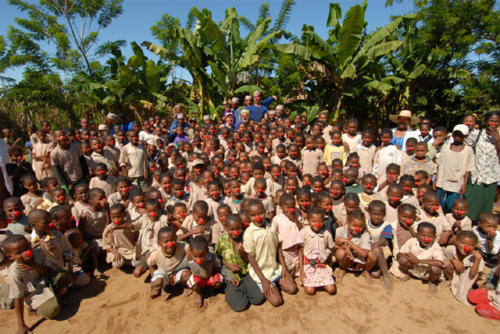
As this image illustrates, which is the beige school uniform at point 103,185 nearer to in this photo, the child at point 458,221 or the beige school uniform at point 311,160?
the beige school uniform at point 311,160

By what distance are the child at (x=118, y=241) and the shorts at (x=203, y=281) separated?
113 centimetres

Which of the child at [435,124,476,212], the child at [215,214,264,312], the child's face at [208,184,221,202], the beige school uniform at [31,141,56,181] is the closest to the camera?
the child at [215,214,264,312]

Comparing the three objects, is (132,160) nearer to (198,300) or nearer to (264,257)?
(198,300)

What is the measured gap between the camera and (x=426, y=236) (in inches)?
128

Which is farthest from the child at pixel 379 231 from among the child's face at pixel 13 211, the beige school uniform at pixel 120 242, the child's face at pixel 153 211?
the child's face at pixel 13 211

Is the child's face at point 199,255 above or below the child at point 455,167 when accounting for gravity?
below

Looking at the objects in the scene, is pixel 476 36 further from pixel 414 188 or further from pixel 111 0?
pixel 111 0

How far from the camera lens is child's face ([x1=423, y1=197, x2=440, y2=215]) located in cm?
362

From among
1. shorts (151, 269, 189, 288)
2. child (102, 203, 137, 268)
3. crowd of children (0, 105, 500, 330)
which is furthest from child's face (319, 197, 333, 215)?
child (102, 203, 137, 268)

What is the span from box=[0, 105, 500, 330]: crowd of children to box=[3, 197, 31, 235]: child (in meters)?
0.01

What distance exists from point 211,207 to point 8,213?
2.55 m

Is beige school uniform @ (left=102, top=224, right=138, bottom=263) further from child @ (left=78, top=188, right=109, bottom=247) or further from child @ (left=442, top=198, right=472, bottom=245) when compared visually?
child @ (left=442, top=198, right=472, bottom=245)

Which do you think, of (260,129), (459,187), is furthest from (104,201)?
(459,187)

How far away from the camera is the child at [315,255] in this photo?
337 cm
